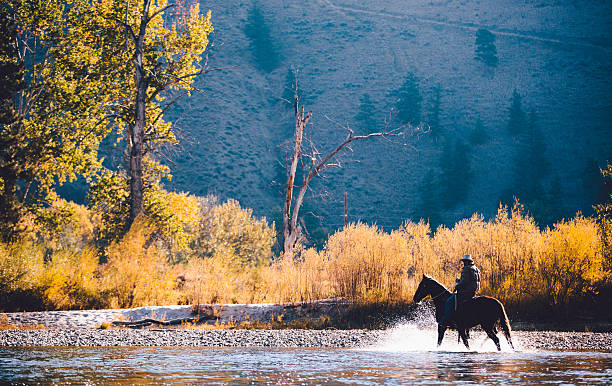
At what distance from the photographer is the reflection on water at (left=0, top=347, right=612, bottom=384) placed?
7.39 meters

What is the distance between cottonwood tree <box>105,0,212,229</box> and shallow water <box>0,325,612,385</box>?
1091 centimetres

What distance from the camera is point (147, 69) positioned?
20.5 meters

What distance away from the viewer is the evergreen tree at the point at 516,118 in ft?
215

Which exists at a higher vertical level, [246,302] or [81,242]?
[81,242]

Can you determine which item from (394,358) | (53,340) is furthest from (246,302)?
(394,358)

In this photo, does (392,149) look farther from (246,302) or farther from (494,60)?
(246,302)

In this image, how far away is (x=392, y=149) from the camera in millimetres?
66625

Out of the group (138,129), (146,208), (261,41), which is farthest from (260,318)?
(261,41)

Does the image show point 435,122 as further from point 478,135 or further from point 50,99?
point 50,99

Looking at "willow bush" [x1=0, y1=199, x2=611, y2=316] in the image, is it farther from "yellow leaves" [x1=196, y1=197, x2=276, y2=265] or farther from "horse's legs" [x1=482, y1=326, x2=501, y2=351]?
"yellow leaves" [x1=196, y1=197, x2=276, y2=265]

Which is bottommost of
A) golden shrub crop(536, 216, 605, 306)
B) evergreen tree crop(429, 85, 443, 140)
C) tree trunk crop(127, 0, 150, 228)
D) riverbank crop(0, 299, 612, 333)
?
riverbank crop(0, 299, 612, 333)

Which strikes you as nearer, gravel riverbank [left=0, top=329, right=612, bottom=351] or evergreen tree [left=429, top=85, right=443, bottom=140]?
gravel riverbank [left=0, top=329, right=612, bottom=351]

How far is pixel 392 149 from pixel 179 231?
4822 centimetres

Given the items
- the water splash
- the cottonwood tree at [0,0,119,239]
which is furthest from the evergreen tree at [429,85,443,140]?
the water splash
